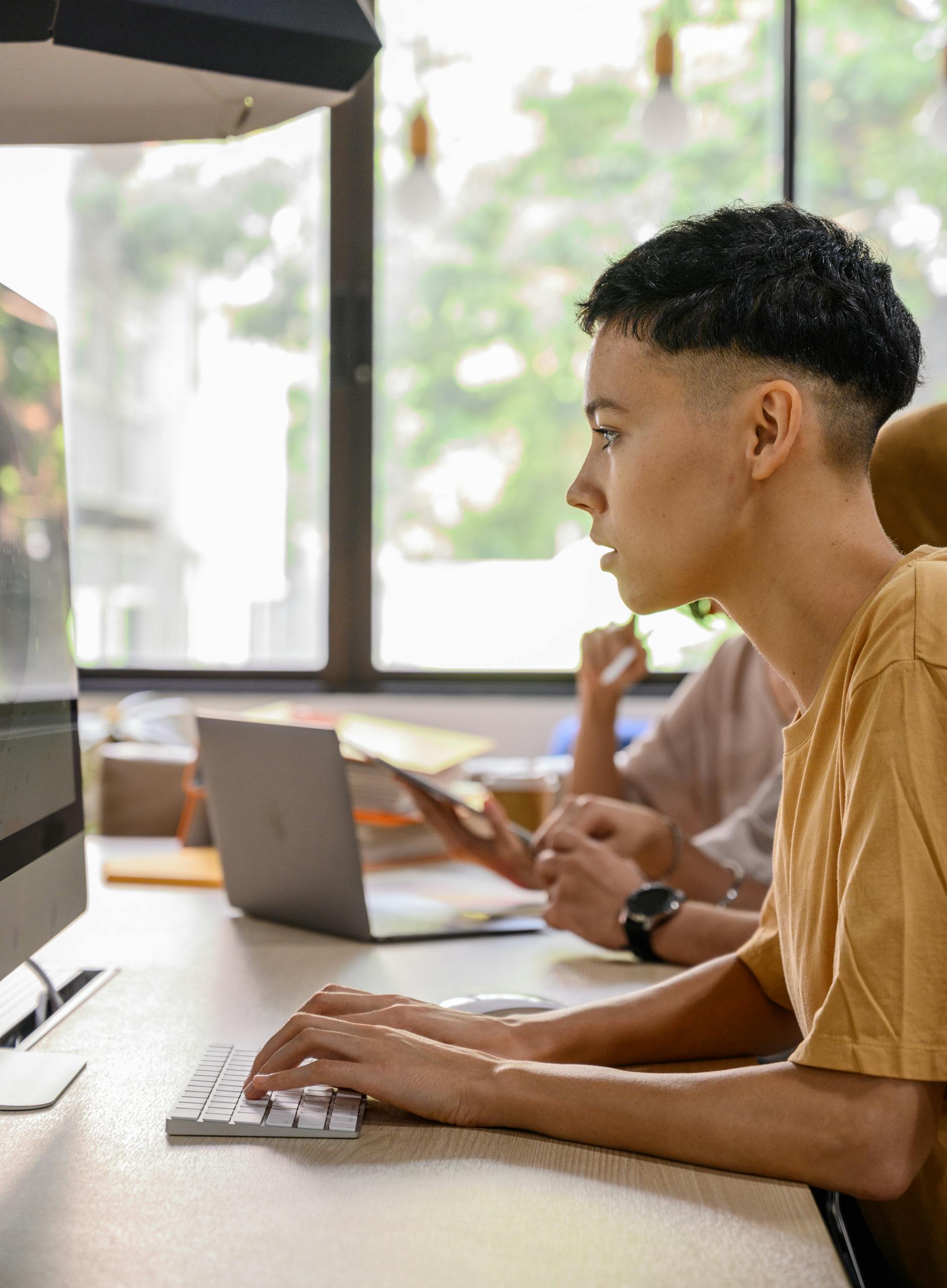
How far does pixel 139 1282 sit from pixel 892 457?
→ 31.4 inches

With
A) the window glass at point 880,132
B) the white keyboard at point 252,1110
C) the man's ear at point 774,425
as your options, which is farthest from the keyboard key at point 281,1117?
the window glass at point 880,132

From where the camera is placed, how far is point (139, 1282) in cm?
55

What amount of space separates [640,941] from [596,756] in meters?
0.78

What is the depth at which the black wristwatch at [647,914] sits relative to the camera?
117cm

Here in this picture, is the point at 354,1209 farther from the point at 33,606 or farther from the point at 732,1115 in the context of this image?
the point at 33,606

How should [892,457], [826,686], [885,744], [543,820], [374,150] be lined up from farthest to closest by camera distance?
[374,150]
[543,820]
[892,457]
[826,686]
[885,744]

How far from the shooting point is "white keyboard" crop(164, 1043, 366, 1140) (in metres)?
0.72

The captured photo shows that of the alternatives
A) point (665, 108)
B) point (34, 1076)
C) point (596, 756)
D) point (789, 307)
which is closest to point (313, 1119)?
point (34, 1076)

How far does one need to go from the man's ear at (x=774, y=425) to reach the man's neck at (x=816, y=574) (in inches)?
1.6

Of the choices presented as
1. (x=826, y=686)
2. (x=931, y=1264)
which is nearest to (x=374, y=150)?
(x=826, y=686)

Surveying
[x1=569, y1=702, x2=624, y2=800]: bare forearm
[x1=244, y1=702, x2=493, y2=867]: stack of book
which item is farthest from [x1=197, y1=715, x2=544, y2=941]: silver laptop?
[x1=569, y1=702, x2=624, y2=800]: bare forearm

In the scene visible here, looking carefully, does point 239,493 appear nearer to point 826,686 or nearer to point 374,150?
point 374,150

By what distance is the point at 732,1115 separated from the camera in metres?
0.68

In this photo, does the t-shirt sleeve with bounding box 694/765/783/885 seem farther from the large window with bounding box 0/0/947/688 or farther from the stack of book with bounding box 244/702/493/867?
the large window with bounding box 0/0/947/688
